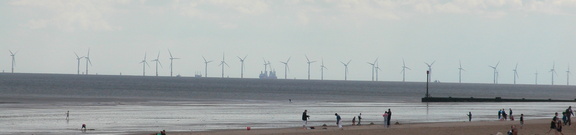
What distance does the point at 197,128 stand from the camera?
181ft

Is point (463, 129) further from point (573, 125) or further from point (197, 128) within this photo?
point (197, 128)

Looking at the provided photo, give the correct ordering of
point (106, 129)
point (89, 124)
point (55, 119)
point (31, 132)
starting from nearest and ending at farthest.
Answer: point (31, 132)
point (106, 129)
point (89, 124)
point (55, 119)

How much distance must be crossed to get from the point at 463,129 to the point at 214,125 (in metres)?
16.1

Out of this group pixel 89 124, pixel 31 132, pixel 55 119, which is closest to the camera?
pixel 31 132

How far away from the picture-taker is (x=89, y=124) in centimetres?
5838

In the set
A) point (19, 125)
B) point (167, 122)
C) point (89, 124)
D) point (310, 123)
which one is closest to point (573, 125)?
point (310, 123)

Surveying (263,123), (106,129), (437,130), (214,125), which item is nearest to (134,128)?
(106,129)

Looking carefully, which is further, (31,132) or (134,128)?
(134,128)

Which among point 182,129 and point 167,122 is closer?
point 182,129

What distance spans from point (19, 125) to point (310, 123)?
745 inches

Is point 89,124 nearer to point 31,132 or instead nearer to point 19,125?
point 19,125

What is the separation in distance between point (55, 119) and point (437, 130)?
Answer: 91.4ft

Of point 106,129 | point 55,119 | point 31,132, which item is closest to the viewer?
point 31,132

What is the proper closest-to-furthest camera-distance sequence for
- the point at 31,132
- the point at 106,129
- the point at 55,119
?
the point at 31,132
the point at 106,129
the point at 55,119
